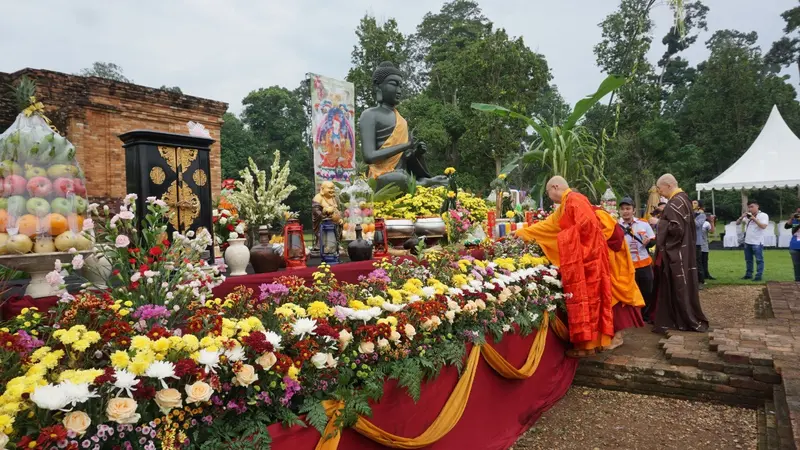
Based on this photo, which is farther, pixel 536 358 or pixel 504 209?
pixel 504 209

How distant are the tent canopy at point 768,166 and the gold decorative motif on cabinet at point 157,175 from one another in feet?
55.6

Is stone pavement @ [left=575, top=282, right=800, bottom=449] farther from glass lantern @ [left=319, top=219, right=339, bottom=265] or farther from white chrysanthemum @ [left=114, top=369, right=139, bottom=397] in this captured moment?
white chrysanthemum @ [left=114, top=369, right=139, bottom=397]

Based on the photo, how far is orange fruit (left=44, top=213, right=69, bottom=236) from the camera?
2.40m

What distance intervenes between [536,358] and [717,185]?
→ 14.8 metres

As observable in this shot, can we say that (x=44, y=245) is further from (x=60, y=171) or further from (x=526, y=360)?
(x=526, y=360)

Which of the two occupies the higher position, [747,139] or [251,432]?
[747,139]

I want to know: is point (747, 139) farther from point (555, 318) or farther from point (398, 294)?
point (398, 294)

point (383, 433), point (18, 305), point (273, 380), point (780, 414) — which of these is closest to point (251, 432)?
point (273, 380)

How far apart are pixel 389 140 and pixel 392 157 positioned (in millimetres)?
362

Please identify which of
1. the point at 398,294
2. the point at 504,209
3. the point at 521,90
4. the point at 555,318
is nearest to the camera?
the point at 398,294

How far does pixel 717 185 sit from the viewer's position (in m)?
15.8

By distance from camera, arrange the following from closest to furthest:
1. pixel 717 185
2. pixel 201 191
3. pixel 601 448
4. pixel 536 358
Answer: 1. pixel 201 191
2. pixel 601 448
3. pixel 536 358
4. pixel 717 185

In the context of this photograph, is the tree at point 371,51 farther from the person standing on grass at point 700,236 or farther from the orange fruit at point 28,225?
the orange fruit at point 28,225

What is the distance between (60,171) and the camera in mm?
2520
